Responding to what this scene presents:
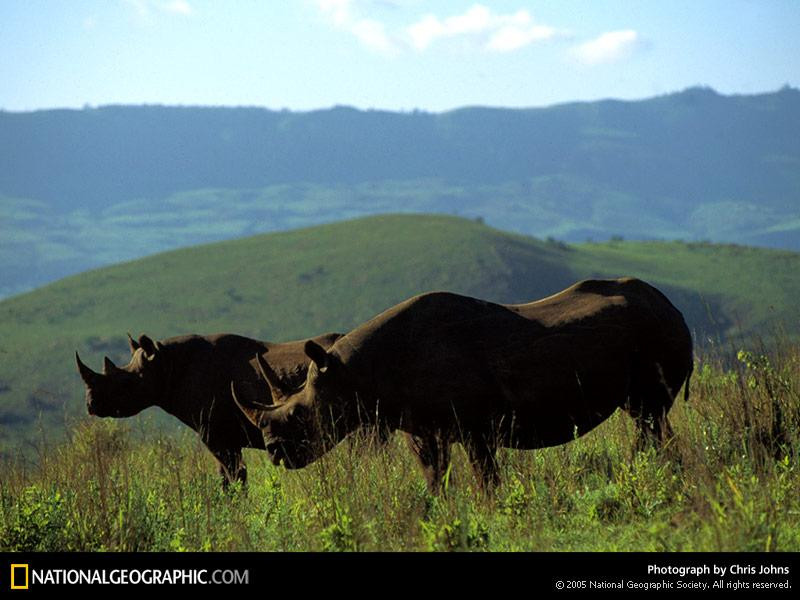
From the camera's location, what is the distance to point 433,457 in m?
7.79

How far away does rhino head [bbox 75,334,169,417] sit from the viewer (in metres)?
10.0

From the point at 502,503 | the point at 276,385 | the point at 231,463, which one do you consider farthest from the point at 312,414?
the point at 231,463

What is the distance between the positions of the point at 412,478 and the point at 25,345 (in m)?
75.5

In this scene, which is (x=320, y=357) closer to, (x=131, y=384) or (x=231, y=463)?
(x=231, y=463)

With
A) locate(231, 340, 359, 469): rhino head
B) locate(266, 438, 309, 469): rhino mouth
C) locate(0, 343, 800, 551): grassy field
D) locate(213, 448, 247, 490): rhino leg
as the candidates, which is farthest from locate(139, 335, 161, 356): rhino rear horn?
locate(266, 438, 309, 469): rhino mouth

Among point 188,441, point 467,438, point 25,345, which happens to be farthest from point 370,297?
point 467,438

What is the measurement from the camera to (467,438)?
→ 7797 millimetres
